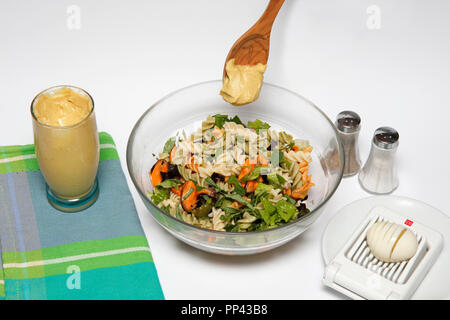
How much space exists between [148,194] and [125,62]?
797 mm

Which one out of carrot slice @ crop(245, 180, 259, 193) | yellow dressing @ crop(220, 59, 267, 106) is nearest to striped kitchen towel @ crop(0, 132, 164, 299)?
carrot slice @ crop(245, 180, 259, 193)

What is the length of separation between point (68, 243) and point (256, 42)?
80 centimetres

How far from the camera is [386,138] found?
1.99 m

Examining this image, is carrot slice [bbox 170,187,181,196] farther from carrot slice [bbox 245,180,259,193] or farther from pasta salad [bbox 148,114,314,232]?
carrot slice [bbox 245,180,259,193]

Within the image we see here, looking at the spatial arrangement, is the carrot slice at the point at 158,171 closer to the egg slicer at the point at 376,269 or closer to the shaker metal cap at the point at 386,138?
the egg slicer at the point at 376,269

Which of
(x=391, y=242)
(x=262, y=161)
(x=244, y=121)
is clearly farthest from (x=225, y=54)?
(x=391, y=242)

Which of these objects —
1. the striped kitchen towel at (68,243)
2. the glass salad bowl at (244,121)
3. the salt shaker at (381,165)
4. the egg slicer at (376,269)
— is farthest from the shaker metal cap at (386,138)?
the striped kitchen towel at (68,243)

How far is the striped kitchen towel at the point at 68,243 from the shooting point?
68.1 inches

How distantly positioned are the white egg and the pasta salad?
7.8 inches

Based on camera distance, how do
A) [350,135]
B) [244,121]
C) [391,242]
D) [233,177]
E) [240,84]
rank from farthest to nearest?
[244,121]
[350,135]
[240,84]
[233,177]
[391,242]

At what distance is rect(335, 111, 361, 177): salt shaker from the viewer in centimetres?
205

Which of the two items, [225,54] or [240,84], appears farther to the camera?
[225,54]

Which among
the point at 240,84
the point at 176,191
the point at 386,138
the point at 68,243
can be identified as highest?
the point at 240,84

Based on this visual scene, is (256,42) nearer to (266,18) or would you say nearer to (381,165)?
(266,18)
